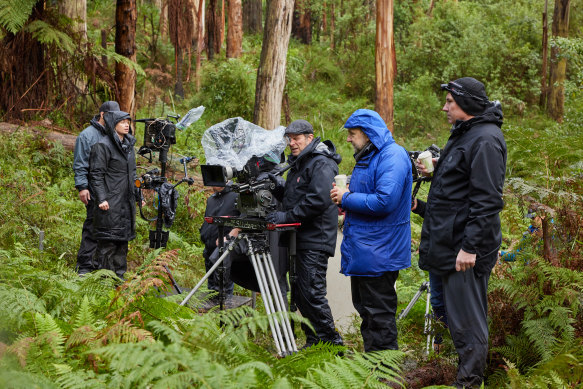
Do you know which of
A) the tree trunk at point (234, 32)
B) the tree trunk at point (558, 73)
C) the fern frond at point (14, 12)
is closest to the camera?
the fern frond at point (14, 12)

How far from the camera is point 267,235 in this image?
16.5ft

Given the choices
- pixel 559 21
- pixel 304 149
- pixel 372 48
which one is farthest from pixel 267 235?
pixel 372 48

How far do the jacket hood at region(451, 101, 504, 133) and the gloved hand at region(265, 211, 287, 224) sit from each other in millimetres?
1632

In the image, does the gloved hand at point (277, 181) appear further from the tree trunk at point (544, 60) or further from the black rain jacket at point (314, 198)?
the tree trunk at point (544, 60)

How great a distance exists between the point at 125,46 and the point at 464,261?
22.7 feet

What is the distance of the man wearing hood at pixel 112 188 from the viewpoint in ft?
20.2

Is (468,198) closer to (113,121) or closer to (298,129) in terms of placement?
(298,129)

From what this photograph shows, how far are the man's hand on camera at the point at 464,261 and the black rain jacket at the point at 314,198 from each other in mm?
1465

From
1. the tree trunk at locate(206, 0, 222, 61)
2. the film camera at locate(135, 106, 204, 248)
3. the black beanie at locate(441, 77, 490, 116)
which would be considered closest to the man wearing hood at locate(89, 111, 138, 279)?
the film camera at locate(135, 106, 204, 248)

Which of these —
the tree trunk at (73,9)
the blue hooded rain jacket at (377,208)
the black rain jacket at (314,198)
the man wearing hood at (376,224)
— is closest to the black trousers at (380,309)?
the man wearing hood at (376,224)

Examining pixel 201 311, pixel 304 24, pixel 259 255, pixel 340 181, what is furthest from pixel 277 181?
pixel 304 24

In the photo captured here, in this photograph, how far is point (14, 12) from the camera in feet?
26.8

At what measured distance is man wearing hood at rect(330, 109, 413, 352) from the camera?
4.29 metres

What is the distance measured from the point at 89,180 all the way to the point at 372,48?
16.7 metres
